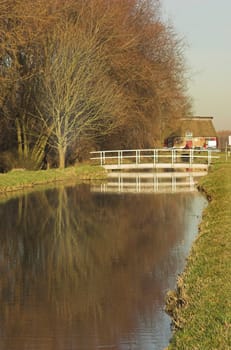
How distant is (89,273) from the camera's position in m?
10.2

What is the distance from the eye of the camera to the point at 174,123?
2037 inches

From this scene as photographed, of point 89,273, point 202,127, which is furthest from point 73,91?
point 202,127

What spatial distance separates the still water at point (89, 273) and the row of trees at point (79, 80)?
14512mm

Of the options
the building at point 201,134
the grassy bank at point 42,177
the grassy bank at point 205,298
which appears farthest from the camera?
the building at point 201,134

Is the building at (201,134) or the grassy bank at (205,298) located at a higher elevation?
the building at (201,134)

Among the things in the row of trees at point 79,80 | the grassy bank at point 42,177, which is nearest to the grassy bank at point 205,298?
the grassy bank at point 42,177

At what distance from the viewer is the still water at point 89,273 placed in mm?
6969

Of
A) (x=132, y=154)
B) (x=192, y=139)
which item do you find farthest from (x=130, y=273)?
(x=192, y=139)

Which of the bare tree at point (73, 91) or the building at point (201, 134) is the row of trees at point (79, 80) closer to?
the bare tree at point (73, 91)

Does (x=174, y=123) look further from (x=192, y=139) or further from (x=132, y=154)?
(x=192, y=139)

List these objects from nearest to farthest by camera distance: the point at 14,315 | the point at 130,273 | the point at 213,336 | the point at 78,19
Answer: the point at 213,336, the point at 14,315, the point at 130,273, the point at 78,19

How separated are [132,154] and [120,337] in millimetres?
41707

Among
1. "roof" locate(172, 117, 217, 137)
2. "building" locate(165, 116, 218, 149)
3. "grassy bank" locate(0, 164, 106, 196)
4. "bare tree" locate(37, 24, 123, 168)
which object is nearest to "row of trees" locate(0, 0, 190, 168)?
"bare tree" locate(37, 24, 123, 168)

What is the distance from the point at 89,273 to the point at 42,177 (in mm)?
22396
